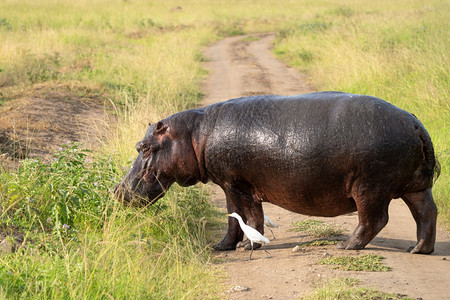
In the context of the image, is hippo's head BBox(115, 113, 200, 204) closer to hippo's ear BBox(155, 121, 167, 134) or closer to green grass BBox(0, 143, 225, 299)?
hippo's ear BBox(155, 121, 167, 134)

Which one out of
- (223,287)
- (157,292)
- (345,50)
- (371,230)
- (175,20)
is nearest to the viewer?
(157,292)

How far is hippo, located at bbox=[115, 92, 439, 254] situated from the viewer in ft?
14.9

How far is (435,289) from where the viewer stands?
4.07 m

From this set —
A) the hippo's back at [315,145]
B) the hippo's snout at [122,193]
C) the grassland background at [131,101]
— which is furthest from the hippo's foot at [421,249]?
the hippo's snout at [122,193]

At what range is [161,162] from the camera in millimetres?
5230

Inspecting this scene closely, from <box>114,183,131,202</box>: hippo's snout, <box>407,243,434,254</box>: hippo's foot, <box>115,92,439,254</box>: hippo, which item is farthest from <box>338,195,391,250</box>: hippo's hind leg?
<box>114,183,131,202</box>: hippo's snout

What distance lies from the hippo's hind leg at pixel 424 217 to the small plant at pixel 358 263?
0.35 meters

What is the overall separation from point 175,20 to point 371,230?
84.8 ft

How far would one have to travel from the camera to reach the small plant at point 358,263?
4.48 metres

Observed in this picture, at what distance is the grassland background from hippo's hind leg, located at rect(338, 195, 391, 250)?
3.83 feet

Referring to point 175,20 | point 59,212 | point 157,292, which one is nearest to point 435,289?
point 157,292

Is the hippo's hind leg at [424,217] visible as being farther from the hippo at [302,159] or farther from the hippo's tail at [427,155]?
the hippo's tail at [427,155]

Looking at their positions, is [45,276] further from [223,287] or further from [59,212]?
[59,212]

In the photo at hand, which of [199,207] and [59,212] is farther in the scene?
[199,207]
